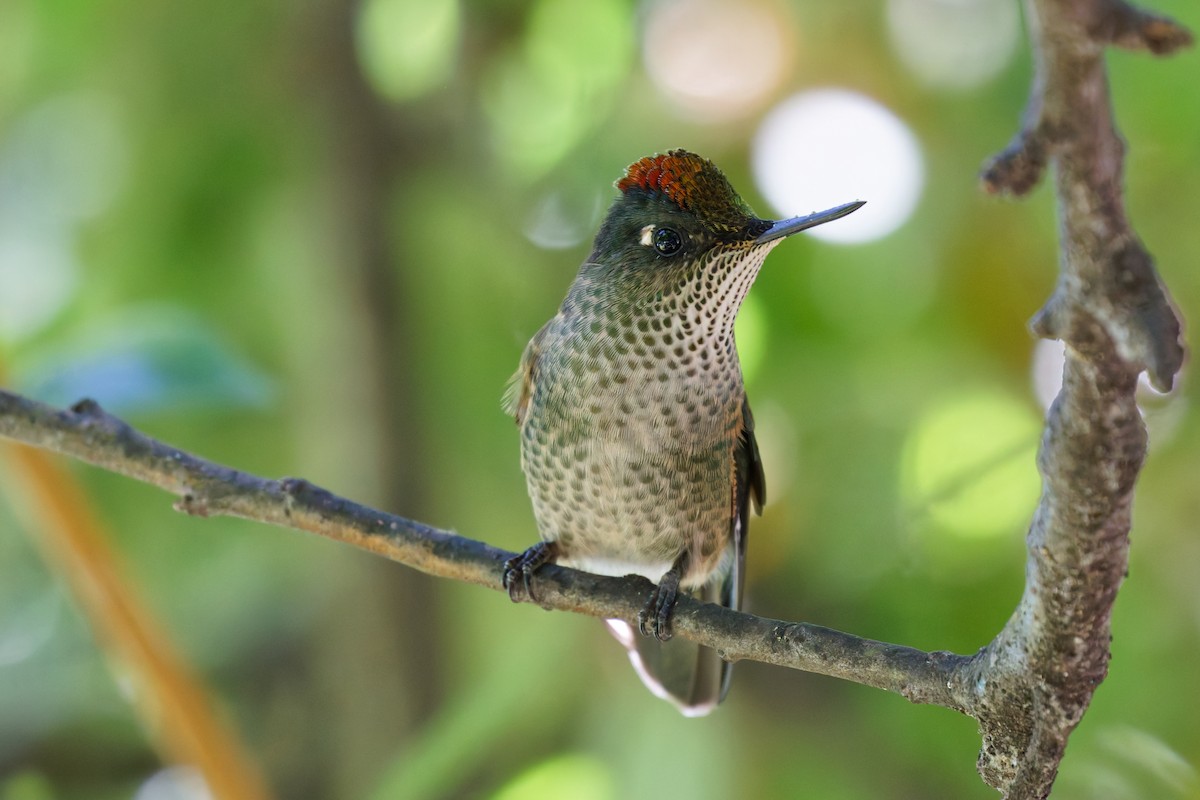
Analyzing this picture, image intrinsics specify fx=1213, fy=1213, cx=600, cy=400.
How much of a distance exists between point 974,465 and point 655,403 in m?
0.80

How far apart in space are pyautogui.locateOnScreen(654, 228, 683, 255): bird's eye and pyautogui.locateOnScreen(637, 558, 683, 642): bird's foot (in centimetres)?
53

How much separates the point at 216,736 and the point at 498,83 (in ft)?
6.00

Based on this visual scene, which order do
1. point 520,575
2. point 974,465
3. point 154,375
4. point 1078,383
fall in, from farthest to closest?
point 974,465
point 154,375
point 520,575
point 1078,383

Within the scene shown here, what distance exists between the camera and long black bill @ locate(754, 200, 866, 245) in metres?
1.41

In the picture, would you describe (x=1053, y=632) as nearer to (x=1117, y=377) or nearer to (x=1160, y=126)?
(x=1117, y=377)

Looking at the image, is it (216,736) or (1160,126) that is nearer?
(216,736)

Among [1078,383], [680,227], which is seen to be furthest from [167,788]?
[1078,383]

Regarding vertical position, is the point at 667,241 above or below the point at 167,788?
below

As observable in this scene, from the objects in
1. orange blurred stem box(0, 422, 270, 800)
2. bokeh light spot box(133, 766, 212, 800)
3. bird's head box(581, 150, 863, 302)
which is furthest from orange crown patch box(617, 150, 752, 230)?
bokeh light spot box(133, 766, 212, 800)

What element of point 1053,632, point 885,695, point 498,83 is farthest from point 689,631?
point 498,83

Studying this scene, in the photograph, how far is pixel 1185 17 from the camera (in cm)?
213

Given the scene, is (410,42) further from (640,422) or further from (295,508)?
(295,508)

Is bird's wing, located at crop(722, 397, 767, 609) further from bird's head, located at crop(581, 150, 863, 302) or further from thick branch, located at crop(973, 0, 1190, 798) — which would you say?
thick branch, located at crop(973, 0, 1190, 798)

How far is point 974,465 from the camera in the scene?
2.32 metres
